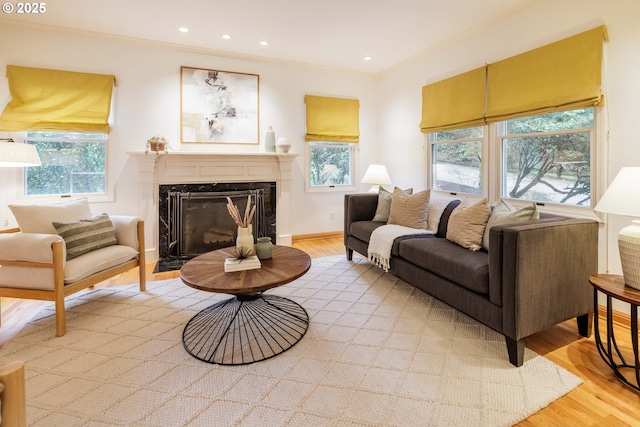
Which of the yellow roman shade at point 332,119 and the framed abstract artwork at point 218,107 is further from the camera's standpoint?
the yellow roman shade at point 332,119

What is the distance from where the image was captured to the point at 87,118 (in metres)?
3.75

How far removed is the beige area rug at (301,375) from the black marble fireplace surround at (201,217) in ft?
4.87

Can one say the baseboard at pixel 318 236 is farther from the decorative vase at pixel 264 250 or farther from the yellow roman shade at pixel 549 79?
the yellow roman shade at pixel 549 79

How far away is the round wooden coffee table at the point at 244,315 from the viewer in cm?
193

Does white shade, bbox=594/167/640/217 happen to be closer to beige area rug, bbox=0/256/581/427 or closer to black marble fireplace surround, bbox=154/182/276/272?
beige area rug, bbox=0/256/581/427

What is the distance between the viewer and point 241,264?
2.17 m

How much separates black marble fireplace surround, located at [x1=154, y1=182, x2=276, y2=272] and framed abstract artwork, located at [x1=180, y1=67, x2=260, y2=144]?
26.9 inches

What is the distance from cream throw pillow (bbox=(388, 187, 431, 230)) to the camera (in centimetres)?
334

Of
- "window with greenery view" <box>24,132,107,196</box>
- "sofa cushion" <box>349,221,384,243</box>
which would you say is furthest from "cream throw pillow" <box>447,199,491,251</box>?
"window with greenery view" <box>24,132,107,196</box>

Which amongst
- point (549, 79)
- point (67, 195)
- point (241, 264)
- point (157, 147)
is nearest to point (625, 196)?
point (549, 79)

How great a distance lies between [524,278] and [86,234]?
3.16 m

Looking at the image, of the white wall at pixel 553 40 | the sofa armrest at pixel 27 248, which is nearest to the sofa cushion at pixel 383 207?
the white wall at pixel 553 40

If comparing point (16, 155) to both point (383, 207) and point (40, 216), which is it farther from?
point (383, 207)

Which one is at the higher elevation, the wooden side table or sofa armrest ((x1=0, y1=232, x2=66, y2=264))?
sofa armrest ((x1=0, y1=232, x2=66, y2=264))
